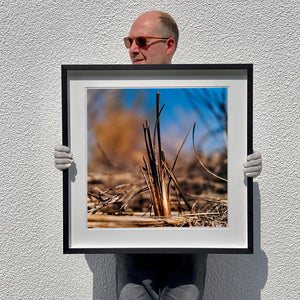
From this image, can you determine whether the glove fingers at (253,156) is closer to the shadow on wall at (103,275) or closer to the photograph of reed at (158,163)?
the photograph of reed at (158,163)

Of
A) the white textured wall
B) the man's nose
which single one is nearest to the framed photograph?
the man's nose

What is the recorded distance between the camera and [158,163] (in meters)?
0.84

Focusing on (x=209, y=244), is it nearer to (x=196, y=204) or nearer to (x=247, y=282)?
(x=196, y=204)

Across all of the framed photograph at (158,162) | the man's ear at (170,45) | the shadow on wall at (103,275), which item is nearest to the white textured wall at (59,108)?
the shadow on wall at (103,275)

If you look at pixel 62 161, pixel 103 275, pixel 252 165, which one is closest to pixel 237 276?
pixel 103 275

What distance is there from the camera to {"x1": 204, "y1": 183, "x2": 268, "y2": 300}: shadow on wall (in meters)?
1.23

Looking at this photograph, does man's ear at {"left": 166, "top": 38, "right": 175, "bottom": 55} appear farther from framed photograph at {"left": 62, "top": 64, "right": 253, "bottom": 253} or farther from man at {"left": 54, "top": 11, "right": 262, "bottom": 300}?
framed photograph at {"left": 62, "top": 64, "right": 253, "bottom": 253}

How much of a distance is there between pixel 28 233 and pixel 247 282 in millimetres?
819

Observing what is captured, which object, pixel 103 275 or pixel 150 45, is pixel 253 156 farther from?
pixel 103 275

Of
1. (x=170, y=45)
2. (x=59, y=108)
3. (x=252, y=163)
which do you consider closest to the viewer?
(x=252, y=163)

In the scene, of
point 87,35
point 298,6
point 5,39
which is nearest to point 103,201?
point 87,35

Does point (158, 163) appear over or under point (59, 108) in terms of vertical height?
under

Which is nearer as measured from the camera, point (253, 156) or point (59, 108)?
point (253, 156)

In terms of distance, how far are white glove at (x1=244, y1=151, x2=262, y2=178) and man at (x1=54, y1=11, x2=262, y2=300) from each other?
26cm
